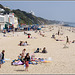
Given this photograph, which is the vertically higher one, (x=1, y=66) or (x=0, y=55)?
(x=0, y=55)

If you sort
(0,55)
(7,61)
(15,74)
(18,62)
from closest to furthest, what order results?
(15,74) < (0,55) < (18,62) < (7,61)

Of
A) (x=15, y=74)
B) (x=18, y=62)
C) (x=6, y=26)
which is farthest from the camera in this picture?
(x=6, y=26)

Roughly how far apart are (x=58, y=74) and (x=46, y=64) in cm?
201

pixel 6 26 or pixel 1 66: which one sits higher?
pixel 6 26

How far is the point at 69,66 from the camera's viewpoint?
8.05 meters

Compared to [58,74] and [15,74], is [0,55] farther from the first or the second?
[58,74]

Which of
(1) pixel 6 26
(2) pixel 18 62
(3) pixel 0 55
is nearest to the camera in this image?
(3) pixel 0 55

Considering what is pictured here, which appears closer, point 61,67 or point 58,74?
point 58,74

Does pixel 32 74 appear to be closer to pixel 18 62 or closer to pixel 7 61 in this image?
pixel 18 62

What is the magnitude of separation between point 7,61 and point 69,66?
12.3ft

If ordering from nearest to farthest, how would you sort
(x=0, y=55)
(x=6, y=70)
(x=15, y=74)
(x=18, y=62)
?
(x=15, y=74), (x=6, y=70), (x=0, y=55), (x=18, y=62)

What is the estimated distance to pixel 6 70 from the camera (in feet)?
24.1

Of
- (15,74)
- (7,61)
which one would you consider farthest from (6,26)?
(15,74)

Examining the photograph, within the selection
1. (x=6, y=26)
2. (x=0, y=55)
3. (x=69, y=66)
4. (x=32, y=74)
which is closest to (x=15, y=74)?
(x=32, y=74)
